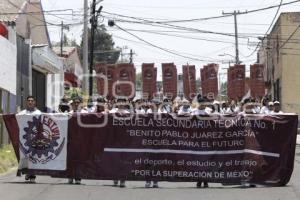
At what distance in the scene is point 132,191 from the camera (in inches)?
501

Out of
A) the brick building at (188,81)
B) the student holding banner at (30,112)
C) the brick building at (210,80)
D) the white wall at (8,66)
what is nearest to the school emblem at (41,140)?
the student holding banner at (30,112)

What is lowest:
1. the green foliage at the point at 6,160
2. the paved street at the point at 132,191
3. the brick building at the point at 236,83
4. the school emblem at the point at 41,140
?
the green foliage at the point at 6,160

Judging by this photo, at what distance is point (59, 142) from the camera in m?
14.3

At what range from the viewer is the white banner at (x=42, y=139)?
46.4 feet

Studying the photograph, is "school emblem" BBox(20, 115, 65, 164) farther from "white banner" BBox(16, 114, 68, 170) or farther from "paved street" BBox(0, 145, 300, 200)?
"paved street" BBox(0, 145, 300, 200)

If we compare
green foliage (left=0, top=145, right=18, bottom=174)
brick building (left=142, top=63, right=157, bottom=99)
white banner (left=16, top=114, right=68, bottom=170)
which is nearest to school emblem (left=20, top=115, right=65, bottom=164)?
white banner (left=16, top=114, right=68, bottom=170)

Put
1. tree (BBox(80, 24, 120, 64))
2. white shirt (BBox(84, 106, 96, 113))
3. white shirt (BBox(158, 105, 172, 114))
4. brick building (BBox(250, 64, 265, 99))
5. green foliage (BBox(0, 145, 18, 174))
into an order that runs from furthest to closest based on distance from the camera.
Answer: tree (BBox(80, 24, 120, 64)) → brick building (BBox(250, 64, 265, 99)) → green foliage (BBox(0, 145, 18, 174)) → white shirt (BBox(158, 105, 172, 114)) → white shirt (BBox(84, 106, 96, 113))

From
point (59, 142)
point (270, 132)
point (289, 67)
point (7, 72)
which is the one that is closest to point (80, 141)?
point (59, 142)

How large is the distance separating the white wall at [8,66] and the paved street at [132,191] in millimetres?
9983

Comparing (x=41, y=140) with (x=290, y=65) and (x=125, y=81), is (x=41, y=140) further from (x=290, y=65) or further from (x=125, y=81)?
(x=290, y=65)

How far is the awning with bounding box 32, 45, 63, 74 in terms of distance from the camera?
30875mm

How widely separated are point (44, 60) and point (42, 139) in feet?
60.9

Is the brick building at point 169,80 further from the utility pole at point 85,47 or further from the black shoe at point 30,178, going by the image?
the black shoe at point 30,178

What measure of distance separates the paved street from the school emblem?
0.60 metres
